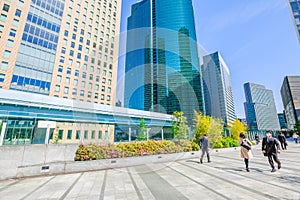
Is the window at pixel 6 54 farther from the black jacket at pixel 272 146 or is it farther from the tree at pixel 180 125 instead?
the black jacket at pixel 272 146

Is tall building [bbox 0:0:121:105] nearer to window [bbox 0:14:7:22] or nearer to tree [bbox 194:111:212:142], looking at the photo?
window [bbox 0:14:7:22]

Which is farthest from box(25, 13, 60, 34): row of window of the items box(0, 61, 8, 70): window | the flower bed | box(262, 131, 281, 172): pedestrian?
box(262, 131, 281, 172): pedestrian

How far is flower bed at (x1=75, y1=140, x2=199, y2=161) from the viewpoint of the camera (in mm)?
7383

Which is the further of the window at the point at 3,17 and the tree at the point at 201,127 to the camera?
the window at the point at 3,17

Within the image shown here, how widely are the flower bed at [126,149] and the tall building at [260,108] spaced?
121 metres

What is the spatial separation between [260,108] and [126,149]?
143 meters

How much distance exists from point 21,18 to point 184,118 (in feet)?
135

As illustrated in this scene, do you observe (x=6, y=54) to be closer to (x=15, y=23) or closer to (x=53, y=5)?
(x=15, y=23)

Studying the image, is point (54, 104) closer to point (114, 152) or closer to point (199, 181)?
point (114, 152)

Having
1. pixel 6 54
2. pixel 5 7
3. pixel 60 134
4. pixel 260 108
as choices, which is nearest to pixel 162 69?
pixel 60 134

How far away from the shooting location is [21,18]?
102 feet

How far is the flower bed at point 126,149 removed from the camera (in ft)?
24.2

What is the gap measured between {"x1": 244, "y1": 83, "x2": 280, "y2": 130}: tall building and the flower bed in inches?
4774

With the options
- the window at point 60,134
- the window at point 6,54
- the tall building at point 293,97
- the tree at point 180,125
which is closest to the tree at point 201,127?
the tree at point 180,125
